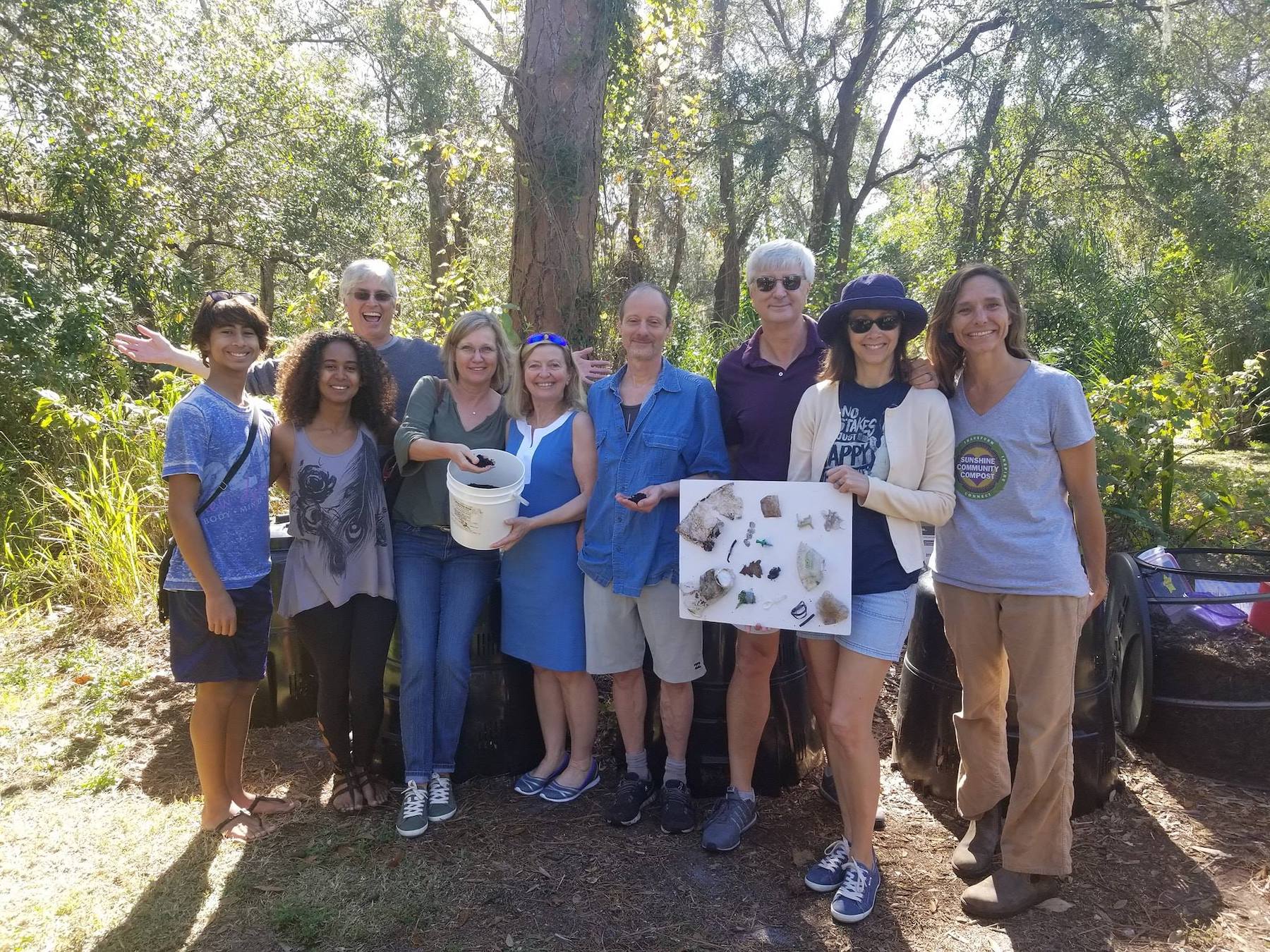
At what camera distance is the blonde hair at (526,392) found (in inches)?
133

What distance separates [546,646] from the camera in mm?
3363

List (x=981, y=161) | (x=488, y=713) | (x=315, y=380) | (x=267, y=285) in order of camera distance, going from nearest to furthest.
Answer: (x=315, y=380), (x=488, y=713), (x=981, y=161), (x=267, y=285)

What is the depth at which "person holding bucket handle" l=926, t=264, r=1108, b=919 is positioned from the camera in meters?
2.69

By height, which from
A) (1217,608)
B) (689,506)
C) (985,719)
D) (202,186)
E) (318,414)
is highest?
(202,186)

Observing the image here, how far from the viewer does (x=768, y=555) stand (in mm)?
2797

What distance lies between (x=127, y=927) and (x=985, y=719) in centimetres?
312

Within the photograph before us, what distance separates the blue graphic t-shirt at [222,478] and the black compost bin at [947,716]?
2.59m

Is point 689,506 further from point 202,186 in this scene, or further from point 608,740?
point 202,186

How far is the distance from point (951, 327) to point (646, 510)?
1254 millimetres

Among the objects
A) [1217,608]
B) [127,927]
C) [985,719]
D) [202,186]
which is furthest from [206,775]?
[202,186]

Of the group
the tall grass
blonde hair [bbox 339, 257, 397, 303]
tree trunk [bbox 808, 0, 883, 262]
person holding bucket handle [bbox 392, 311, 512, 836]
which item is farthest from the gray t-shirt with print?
tree trunk [bbox 808, 0, 883, 262]

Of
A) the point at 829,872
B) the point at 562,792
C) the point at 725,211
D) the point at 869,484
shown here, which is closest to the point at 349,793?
the point at 562,792

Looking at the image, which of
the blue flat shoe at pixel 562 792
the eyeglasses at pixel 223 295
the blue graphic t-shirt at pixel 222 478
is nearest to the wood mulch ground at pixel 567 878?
the blue flat shoe at pixel 562 792

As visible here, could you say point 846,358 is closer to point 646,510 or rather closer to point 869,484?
point 869,484
